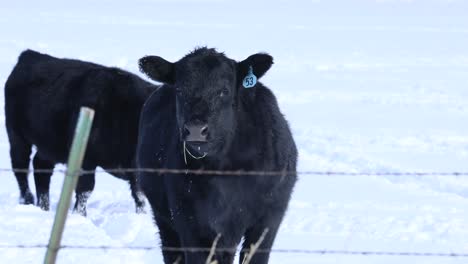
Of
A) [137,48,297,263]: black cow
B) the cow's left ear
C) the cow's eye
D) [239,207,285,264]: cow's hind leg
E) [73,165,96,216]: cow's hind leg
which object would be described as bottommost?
[73,165,96,216]: cow's hind leg

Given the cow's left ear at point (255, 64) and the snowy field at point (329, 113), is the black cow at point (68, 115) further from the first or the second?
the cow's left ear at point (255, 64)

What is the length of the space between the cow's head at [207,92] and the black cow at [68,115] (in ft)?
11.9

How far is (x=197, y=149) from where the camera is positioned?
4.70 metres

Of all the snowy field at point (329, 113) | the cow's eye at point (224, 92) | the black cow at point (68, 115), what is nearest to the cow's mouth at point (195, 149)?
the cow's eye at point (224, 92)

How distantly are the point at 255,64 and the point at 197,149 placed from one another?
29.3 inches

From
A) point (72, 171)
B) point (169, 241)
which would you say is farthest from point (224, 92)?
point (72, 171)

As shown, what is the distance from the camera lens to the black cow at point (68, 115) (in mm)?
8883

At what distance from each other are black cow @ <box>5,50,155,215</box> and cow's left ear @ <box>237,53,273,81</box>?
12.1 ft

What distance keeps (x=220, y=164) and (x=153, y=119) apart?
103 centimetres

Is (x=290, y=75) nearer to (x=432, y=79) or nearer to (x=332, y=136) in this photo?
(x=432, y=79)

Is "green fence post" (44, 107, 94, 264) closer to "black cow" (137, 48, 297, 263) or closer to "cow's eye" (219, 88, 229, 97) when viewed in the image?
"black cow" (137, 48, 297, 263)

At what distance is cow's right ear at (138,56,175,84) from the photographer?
5.19 m

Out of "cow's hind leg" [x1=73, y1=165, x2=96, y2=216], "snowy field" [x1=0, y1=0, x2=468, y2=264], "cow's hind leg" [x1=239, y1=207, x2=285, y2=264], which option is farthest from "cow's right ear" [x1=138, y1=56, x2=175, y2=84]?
"cow's hind leg" [x1=73, y1=165, x2=96, y2=216]

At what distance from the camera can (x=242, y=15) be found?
43.1 metres
